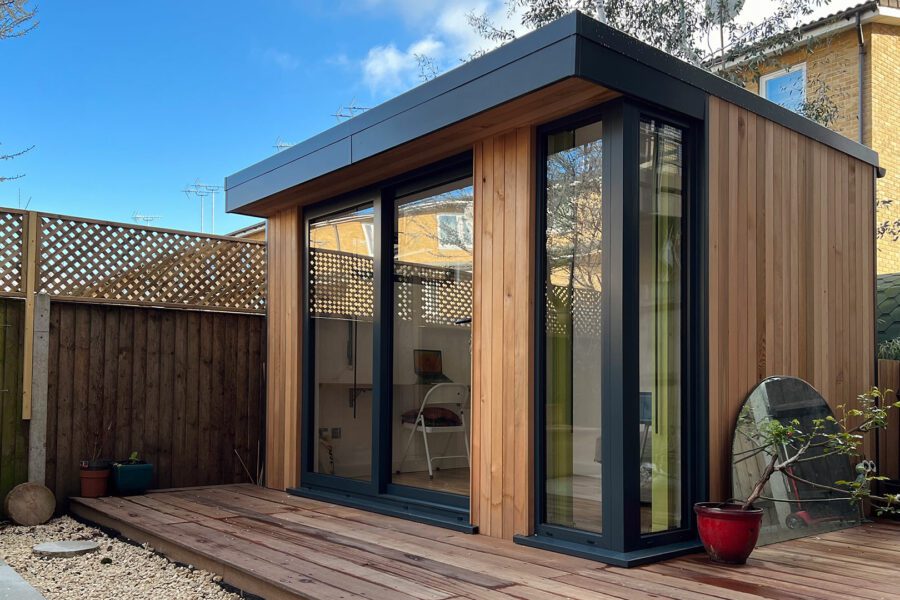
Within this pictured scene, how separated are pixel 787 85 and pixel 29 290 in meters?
9.58

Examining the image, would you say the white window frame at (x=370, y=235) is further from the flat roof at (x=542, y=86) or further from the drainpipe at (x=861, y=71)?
the drainpipe at (x=861, y=71)

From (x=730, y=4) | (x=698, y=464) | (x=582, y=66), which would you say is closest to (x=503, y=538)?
(x=698, y=464)

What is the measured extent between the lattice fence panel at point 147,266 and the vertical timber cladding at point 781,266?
375 centimetres

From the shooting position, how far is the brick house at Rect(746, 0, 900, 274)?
10.2 m

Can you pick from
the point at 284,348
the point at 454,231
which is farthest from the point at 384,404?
the point at 284,348

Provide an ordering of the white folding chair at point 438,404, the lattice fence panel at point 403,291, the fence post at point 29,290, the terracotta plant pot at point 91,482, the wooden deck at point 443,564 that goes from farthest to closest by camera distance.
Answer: the terracotta plant pot at point 91,482
the fence post at point 29,290
the white folding chair at point 438,404
the lattice fence panel at point 403,291
the wooden deck at point 443,564

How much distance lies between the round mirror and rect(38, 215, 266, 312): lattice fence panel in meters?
3.87

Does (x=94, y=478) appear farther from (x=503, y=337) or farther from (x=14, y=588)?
(x=503, y=337)

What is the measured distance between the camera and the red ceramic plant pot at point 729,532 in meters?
3.43

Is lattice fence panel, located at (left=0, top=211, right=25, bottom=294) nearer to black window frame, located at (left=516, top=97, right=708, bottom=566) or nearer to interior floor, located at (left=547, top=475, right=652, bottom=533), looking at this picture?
black window frame, located at (left=516, top=97, right=708, bottom=566)

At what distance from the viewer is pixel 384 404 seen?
16.6 feet

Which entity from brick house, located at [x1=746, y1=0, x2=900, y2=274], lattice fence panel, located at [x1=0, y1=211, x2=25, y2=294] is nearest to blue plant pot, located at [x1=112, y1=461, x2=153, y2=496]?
lattice fence panel, located at [x1=0, y1=211, x2=25, y2=294]

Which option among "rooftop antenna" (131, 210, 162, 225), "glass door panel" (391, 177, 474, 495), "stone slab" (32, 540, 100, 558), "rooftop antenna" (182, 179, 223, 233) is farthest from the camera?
"rooftop antenna" (182, 179, 223, 233)

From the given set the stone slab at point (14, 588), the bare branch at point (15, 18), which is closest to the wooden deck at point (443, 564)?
the stone slab at point (14, 588)
